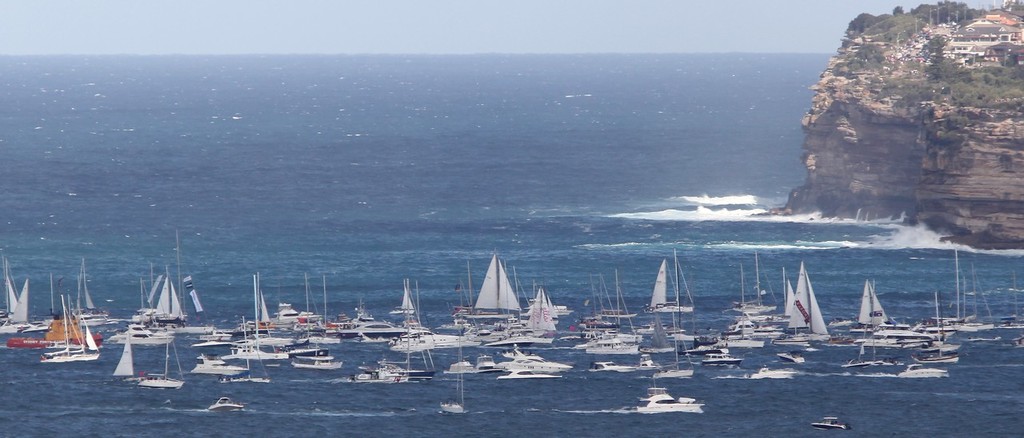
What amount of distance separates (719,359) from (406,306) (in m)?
24.2

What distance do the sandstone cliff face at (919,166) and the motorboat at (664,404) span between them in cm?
6066

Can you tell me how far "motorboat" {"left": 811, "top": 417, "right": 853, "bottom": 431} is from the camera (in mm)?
107188

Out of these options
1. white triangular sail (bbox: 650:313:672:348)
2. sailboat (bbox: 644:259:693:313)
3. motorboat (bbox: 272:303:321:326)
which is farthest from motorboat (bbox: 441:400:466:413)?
sailboat (bbox: 644:259:693:313)

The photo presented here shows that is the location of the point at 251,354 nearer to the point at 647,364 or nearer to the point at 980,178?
the point at 647,364

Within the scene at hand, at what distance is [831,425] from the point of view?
10725 centimetres

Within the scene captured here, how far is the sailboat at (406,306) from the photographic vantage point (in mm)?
137625

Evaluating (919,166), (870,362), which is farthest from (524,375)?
(919,166)

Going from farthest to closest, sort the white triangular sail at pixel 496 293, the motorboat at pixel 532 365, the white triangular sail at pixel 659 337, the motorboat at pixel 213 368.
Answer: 1. the white triangular sail at pixel 496 293
2. the white triangular sail at pixel 659 337
3. the motorboat at pixel 532 365
4. the motorboat at pixel 213 368

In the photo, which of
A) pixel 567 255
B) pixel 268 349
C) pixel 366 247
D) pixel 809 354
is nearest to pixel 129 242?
pixel 366 247

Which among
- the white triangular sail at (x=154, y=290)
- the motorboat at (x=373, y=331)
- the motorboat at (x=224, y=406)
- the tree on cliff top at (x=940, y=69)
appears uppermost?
the tree on cliff top at (x=940, y=69)

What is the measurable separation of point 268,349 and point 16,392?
754 inches

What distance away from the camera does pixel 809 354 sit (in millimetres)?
128375

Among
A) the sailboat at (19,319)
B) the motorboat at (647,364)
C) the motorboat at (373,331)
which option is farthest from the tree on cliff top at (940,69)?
the sailboat at (19,319)

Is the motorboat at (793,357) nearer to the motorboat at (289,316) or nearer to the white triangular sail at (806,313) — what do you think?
the white triangular sail at (806,313)
